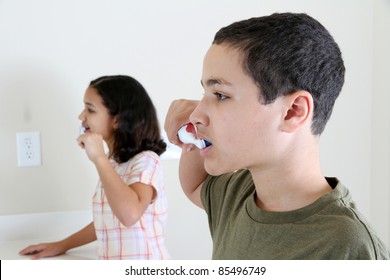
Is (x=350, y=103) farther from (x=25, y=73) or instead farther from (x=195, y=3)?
(x=25, y=73)

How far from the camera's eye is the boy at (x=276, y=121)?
1.44 ft

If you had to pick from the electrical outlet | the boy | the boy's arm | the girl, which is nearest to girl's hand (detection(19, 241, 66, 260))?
the girl

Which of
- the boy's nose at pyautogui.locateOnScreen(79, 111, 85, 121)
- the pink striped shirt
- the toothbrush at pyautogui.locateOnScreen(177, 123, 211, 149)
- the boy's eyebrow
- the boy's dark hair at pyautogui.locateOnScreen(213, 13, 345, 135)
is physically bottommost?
the pink striped shirt

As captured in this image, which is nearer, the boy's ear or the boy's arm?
the boy's ear

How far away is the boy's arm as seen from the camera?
0.57m

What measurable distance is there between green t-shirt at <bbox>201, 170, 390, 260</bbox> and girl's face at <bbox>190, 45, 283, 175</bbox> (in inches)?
2.4

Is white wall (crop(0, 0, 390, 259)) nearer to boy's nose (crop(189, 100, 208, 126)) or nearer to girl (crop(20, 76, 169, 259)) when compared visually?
girl (crop(20, 76, 169, 259))

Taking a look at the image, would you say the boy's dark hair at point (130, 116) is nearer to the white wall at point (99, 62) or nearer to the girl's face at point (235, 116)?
the white wall at point (99, 62)

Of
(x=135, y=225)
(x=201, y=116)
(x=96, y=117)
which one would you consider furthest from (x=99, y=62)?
(x=201, y=116)

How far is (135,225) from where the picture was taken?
91 centimetres

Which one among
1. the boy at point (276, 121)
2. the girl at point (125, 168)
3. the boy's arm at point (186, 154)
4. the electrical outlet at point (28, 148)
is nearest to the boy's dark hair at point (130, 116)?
the girl at point (125, 168)

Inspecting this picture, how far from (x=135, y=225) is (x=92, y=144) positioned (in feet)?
0.60
